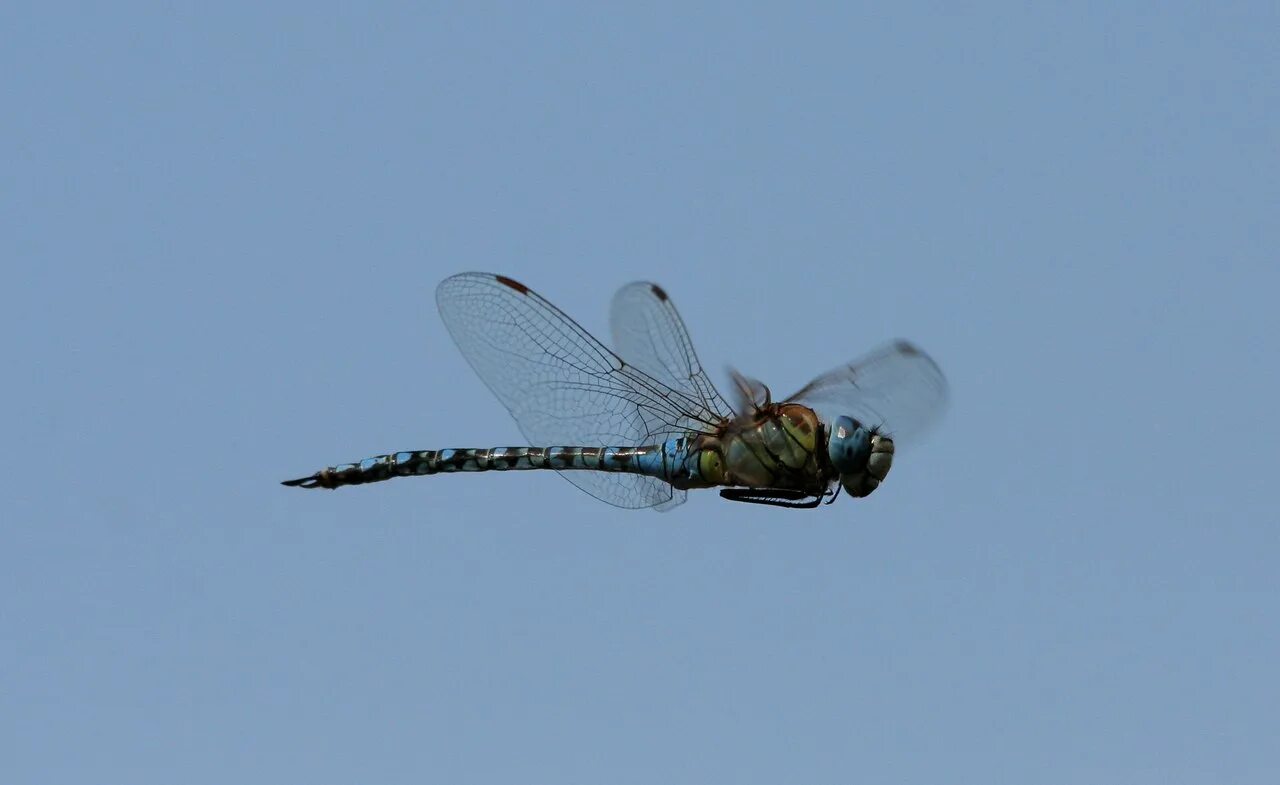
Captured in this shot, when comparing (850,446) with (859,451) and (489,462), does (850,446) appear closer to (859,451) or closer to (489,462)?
(859,451)

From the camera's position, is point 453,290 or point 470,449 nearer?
point 453,290

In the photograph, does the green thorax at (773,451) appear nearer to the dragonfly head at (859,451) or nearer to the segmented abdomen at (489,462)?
the dragonfly head at (859,451)

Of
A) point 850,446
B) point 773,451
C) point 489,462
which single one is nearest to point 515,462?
point 489,462

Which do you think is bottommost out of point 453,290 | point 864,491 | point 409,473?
point 864,491

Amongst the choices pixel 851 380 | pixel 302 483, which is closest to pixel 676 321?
pixel 851 380

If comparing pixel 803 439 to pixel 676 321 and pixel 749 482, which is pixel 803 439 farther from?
pixel 676 321

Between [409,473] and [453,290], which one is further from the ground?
[453,290]
